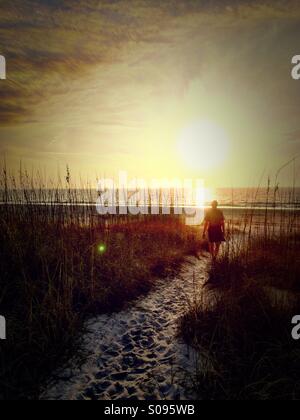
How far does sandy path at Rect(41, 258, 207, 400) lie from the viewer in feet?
8.39

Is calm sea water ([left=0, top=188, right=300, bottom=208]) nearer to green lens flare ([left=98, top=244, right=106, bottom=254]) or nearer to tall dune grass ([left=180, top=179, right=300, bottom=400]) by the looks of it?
green lens flare ([left=98, top=244, right=106, bottom=254])

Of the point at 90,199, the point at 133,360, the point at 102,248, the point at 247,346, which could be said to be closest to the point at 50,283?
the point at 133,360

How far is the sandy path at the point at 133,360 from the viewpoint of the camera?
2.56 metres

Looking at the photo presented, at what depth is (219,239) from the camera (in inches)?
316

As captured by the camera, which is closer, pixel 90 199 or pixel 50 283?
pixel 50 283

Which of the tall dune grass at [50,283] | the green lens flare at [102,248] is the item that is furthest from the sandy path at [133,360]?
the green lens flare at [102,248]

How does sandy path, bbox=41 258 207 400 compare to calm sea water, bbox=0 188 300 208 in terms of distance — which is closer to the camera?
sandy path, bbox=41 258 207 400

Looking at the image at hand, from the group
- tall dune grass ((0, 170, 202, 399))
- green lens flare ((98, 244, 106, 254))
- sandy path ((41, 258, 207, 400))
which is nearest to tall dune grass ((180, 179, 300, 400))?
sandy path ((41, 258, 207, 400))

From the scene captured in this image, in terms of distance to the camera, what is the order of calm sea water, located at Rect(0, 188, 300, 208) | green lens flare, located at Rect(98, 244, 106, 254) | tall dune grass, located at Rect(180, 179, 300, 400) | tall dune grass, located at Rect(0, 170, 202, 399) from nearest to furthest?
tall dune grass, located at Rect(180, 179, 300, 400) < tall dune grass, located at Rect(0, 170, 202, 399) < calm sea water, located at Rect(0, 188, 300, 208) < green lens flare, located at Rect(98, 244, 106, 254)

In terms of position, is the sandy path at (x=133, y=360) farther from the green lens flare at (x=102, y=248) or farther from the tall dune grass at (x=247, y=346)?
the green lens flare at (x=102, y=248)

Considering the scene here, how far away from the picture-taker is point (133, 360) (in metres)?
3.07

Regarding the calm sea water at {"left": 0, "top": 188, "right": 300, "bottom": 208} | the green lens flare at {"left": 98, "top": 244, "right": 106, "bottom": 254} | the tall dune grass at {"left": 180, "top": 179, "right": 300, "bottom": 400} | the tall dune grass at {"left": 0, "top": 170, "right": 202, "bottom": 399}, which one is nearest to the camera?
the tall dune grass at {"left": 180, "top": 179, "right": 300, "bottom": 400}

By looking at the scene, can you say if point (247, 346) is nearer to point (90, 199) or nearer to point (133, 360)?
point (133, 360)
